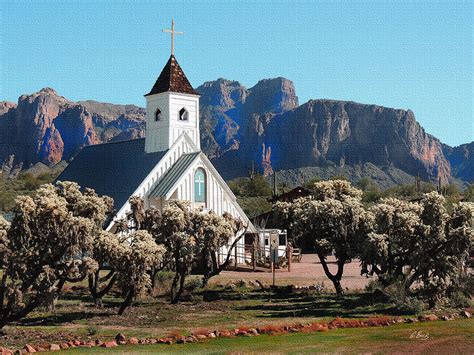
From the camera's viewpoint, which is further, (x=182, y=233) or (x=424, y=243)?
(x=182, y=233)

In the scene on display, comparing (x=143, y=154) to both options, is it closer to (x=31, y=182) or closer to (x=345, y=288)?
(x=345, y=288)

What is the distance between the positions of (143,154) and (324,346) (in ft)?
104

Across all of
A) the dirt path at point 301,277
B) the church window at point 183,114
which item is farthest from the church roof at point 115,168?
the dirt path at point 301,277

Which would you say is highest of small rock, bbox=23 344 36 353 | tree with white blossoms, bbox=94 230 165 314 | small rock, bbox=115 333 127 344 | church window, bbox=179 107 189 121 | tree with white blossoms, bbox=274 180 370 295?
church window, bbox=179 107 189 121

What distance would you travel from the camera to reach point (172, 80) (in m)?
50.6

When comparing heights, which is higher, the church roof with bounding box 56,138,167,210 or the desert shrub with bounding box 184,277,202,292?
the church roof with bounding box 56,138,167,210

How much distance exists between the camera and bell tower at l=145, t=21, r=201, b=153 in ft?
163

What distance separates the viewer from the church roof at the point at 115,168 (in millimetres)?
47469

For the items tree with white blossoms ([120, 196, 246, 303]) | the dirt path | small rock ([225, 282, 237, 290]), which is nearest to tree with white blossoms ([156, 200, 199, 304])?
tree with white blossoms ([120, 196, 246, 303])

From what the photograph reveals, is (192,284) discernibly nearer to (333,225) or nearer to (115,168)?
(333,225)

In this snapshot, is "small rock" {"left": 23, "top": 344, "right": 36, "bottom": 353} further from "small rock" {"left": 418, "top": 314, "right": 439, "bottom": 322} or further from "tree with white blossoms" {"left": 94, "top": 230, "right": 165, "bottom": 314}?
"small rock" {"left": 418, "top": 314, "right": 439, "bottom": 322}

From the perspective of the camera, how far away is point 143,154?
165ft

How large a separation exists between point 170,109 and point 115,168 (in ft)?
17.2

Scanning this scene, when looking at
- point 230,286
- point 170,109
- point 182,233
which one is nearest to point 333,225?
point 182,233
